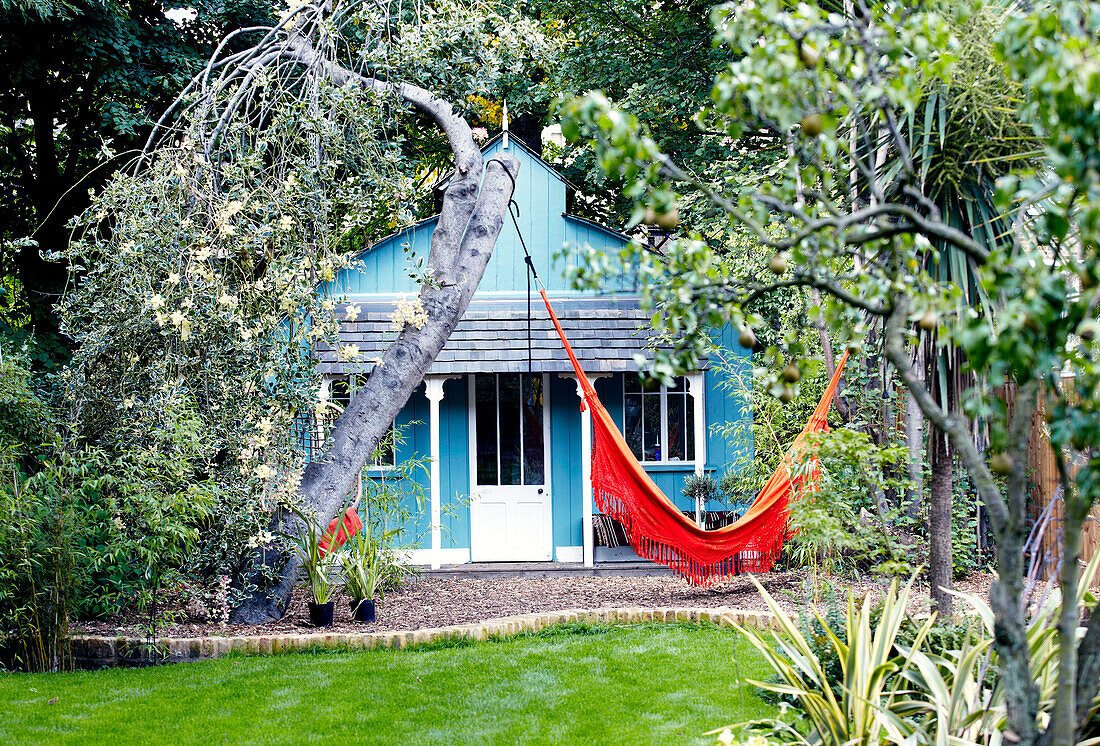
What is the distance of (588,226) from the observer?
318 inches

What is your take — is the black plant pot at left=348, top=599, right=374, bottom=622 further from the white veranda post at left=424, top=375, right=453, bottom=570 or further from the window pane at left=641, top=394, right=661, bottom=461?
the window pane at left=641, top=394, right=661, bottom=461

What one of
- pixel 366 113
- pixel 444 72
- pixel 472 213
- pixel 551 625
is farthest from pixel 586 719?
pixel 444 72

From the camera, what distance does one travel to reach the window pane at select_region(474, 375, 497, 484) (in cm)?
797

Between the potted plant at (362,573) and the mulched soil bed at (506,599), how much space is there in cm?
9

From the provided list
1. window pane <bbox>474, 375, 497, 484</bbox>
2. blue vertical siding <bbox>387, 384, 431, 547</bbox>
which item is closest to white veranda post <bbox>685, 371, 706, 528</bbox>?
window pane <bbox>474, 375, 497, 484</bbox>

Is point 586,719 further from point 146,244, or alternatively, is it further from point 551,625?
point 146,244

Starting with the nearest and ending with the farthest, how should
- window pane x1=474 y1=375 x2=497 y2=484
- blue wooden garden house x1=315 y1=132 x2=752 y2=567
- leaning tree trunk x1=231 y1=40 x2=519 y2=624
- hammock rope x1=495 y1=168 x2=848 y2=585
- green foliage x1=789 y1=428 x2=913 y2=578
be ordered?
green foliage x1=789 y1=428 x2=913 y2=578
leaning tree trunk x1=231 y1=40 x2=519 y2=624
hammock rope x1=495 y1=168 x2=848 y2=585
blue wooden garden house x1=315 y1=132 x2=752 y2=567
window pane x1=474 y1=375 x2=497 y2=484

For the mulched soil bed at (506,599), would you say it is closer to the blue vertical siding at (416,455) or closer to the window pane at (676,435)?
the blue vertical siding at (416,455)

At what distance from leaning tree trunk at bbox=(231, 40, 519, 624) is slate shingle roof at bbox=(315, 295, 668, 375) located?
75.7 inches

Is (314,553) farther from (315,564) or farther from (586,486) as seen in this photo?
(586,486)

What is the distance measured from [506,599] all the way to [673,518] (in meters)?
1.30

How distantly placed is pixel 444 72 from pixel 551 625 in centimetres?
351

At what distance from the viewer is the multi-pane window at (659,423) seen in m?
7.99

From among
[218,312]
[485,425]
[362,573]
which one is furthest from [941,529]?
[485,425]
